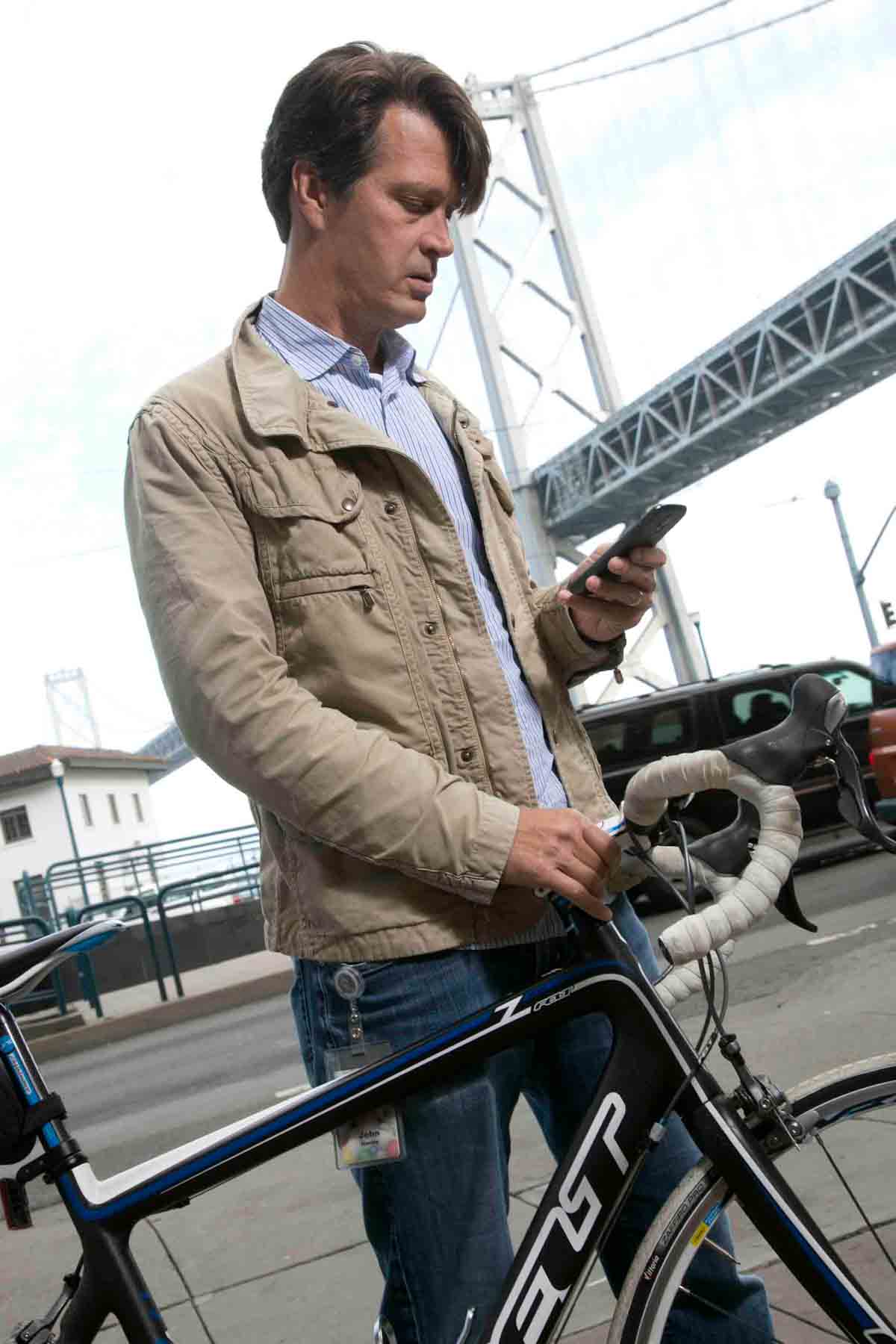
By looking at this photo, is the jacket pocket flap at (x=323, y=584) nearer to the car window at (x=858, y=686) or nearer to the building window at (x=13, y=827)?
the car window at (x=858, y=686)

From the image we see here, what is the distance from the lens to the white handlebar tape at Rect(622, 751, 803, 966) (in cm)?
131

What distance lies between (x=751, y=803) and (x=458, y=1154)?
45 centimetres

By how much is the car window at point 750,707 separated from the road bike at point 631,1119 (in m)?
8.47

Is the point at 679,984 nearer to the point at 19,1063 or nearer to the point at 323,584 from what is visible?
the point at 323,584

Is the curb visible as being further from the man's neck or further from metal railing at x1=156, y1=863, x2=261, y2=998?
the man's neck

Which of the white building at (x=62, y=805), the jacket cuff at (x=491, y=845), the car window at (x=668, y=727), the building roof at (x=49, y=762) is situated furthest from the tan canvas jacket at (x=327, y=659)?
the building roof at (x=49, y=762)

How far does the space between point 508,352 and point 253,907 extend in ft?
69.7

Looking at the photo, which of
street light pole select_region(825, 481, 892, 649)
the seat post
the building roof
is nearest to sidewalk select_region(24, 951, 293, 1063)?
the seat post

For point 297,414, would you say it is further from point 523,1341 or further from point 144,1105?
point 144,1105

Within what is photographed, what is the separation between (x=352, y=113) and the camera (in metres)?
1.52

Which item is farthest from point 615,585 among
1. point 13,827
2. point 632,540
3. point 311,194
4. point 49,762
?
point 13,827

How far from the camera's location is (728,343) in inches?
1342

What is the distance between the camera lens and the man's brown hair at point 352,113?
1.52m

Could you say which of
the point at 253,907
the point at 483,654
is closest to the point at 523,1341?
the point at 483,654
